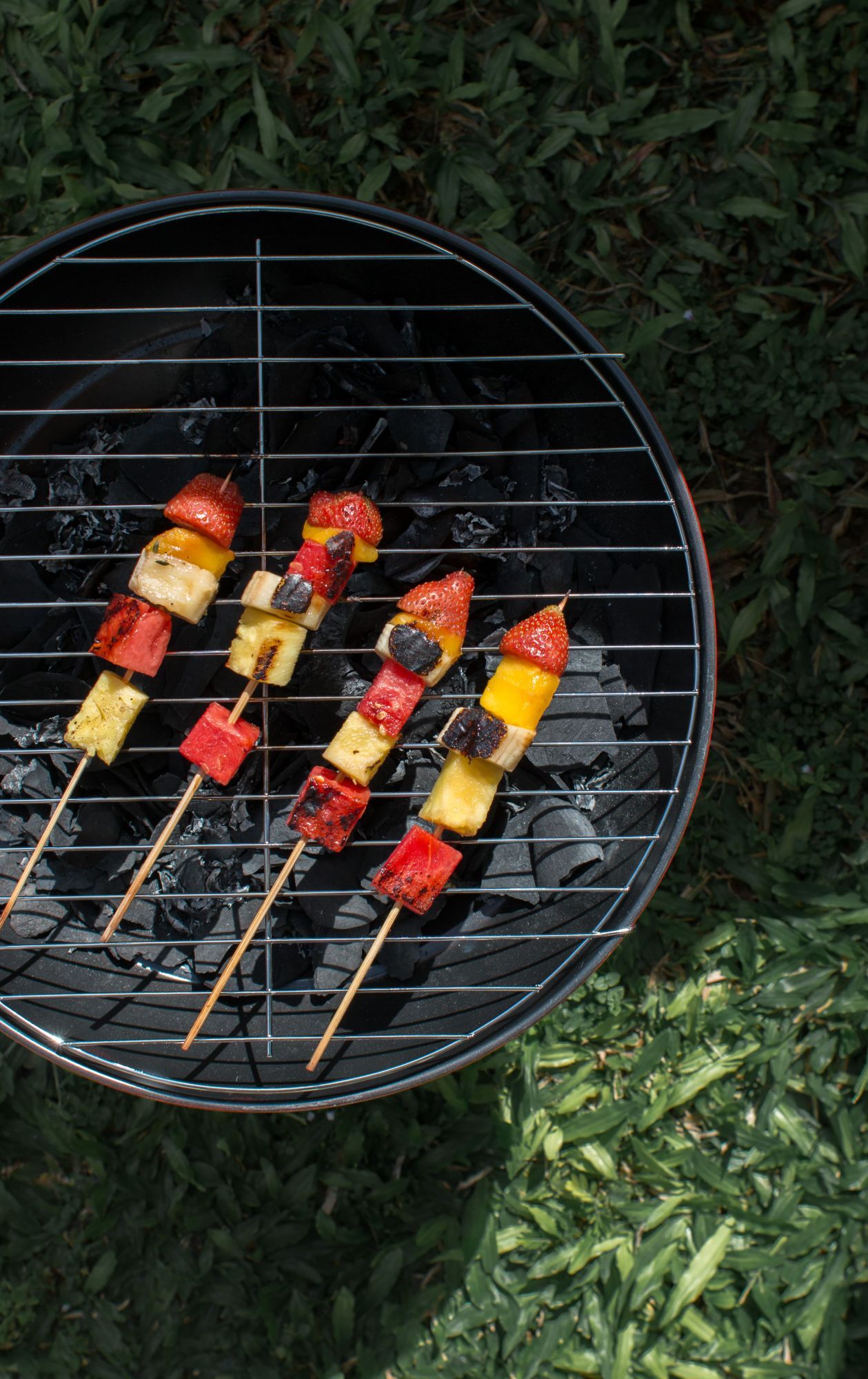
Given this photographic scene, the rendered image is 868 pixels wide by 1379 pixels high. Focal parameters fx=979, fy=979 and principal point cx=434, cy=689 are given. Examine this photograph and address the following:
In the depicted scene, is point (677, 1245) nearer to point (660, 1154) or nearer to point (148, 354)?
point (660, 1154)

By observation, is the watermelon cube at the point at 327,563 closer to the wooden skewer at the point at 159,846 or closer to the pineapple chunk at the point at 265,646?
the pineapple chunk at the point at 265,646

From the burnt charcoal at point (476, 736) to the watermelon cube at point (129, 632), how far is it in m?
0.79

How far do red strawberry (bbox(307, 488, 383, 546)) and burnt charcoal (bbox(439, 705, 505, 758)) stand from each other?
54cm

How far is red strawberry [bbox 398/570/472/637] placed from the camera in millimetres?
2451

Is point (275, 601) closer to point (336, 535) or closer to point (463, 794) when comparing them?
point (336, 535)

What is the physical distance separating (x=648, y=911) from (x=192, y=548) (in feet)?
6.46

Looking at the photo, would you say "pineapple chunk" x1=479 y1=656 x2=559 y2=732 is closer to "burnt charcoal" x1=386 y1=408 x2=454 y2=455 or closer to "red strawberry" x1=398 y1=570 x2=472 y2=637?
"red strawberry" x1=398 y1=570 x2=472 y2=637

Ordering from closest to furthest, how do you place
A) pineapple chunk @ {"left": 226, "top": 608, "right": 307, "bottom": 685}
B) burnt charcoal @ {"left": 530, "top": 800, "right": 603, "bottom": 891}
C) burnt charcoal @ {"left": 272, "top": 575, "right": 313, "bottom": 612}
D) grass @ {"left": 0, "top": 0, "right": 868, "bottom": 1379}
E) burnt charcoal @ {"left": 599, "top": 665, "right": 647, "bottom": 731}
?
burnt charcoal @ {"left": 272, "top": 575, "right": 313, "bottom": 612}, pineapple chunk @ {"left": 226, "top": 608, "right": 307, "bottom": 685}, burnt charcoal @ {"left": 530, "top": 800, "right": 603, "bottom": 891}, burnt charcoal @ {"left": 599, "top": 665, "right": 647, "bottom": 731}, grass @ {"left": 0, "top": 0, "right": 868, "bottom": 1379}

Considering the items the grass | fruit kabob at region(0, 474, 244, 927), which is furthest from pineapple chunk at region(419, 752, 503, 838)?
the grass

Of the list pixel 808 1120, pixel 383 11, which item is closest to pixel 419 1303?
pixel 808 1120

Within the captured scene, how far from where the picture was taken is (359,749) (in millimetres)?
2465

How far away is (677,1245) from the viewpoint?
10.7 ft

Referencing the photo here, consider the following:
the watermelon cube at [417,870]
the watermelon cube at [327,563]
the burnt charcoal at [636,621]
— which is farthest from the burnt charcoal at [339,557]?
the burnt charcoal at [636,621]

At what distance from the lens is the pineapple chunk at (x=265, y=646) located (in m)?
2.47
